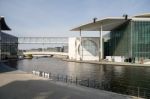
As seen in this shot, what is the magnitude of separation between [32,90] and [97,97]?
6.81 metres

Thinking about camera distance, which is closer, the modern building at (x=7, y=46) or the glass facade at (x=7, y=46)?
the modern building at (x=7, y=46)

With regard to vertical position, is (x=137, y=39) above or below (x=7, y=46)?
above

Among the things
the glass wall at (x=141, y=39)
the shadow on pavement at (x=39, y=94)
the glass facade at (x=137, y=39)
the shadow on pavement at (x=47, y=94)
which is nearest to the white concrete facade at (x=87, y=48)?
the glass facade at (x=137, y=39)

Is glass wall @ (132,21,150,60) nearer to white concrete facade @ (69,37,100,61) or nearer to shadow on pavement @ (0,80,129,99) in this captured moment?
white concrete facade @ (69,37,100,61)

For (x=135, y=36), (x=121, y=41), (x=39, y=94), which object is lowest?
(x=39, y=94)

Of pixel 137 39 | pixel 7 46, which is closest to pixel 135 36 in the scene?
pixel 137 39

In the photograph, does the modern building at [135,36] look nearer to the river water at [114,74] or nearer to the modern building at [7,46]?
the river water at [114,74]

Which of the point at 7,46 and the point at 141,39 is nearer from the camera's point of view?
the point at 141,39

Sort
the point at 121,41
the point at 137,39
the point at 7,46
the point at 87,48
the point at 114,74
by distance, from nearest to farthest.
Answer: the point at 114,74, the point at 137,39, the point at 121,41, the point at 87,48, the point at 7,46

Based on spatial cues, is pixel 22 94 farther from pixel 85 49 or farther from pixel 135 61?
pixel 85 49

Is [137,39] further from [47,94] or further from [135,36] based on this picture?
[47,94]

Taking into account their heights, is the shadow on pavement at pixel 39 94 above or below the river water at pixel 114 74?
above

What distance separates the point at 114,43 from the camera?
112 m

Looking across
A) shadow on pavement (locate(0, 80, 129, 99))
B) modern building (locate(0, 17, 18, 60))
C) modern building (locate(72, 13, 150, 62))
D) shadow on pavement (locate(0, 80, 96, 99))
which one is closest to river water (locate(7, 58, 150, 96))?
shadow on pavement (locate(0, 80, 129, 99))
